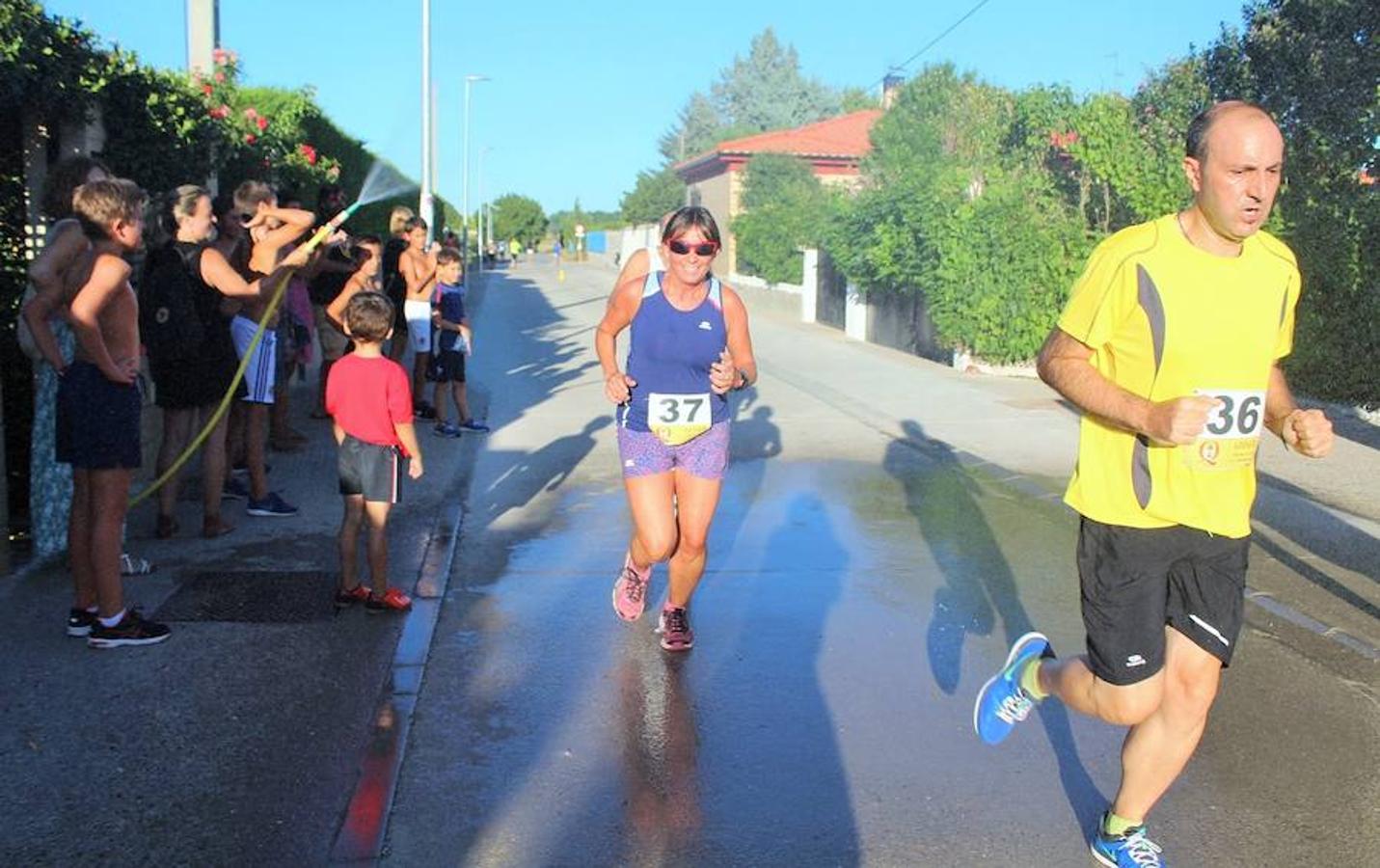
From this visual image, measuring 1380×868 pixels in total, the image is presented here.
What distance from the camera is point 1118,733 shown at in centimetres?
471

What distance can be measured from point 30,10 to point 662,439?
392cm

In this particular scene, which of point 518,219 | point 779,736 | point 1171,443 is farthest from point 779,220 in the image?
point 518,219

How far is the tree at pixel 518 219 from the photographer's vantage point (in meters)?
104

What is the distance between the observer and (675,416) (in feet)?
17.3

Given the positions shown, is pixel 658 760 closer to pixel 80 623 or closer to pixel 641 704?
pixel 641 704

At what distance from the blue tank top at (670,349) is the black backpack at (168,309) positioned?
8.69 feet

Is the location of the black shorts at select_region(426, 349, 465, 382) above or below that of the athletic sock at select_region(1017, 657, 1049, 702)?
above

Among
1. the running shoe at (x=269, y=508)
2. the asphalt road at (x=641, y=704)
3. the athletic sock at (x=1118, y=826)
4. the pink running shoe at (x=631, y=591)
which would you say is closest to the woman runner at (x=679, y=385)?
the pink running shoe at (x=631, y=591)

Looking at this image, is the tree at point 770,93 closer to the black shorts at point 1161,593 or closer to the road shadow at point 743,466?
the road shadow at point 743,466

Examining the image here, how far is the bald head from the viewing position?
3.42m

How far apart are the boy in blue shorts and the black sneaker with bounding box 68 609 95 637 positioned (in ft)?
19.6

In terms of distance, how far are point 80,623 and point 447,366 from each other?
608cm

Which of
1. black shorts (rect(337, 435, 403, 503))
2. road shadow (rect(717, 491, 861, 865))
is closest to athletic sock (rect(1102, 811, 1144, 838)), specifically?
road shadow (rect(717, 491, 861, 865))

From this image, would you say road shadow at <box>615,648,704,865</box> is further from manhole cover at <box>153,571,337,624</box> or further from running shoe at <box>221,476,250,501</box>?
running shoe at <box>221,476,250,501</box>
